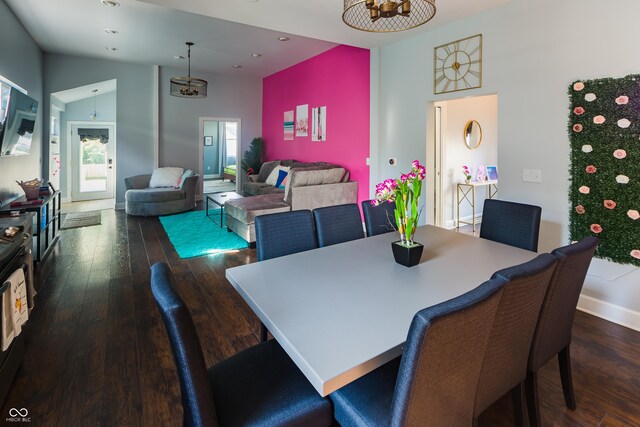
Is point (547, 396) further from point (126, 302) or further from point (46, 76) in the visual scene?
point (46, 76)

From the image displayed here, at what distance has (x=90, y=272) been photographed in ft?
12.4

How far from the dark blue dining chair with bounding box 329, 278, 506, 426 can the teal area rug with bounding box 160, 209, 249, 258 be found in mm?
3668

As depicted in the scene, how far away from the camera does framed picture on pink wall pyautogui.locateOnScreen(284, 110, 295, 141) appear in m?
7.38

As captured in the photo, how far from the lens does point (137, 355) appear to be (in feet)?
7.45

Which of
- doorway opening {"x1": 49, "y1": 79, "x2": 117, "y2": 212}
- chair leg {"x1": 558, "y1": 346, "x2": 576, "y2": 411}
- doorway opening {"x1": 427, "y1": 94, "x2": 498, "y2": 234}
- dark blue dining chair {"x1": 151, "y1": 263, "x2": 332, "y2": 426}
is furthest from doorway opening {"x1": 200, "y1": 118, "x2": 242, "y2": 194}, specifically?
chair leg {"x1": 558, "y1": 346, "x2": 576, "y2": 411}

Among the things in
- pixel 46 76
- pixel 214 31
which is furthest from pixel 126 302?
pixel 46 76

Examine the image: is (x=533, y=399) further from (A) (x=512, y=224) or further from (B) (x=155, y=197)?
(B) (x=155, y=197)

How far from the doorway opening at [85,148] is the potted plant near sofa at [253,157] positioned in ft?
9.97

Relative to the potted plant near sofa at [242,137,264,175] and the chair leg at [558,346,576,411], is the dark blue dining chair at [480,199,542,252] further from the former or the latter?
the potted plant near sofa at [242,137,264,175]

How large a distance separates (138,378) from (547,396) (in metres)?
2.37

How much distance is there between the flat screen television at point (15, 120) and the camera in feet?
11.5

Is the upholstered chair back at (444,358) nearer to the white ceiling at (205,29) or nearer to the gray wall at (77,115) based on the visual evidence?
the white ceiling at (205,29)

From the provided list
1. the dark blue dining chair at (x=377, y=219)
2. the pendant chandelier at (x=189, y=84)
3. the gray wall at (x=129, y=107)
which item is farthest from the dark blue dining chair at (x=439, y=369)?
the gray wall at (x=129, y=107)

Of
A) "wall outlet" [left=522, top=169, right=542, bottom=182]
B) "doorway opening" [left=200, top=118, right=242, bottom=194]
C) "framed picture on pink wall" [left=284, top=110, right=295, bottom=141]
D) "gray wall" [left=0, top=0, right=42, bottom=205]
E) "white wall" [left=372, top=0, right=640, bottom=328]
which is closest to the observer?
"white wall" [left=372, top=0, right=640, bottom=328]
